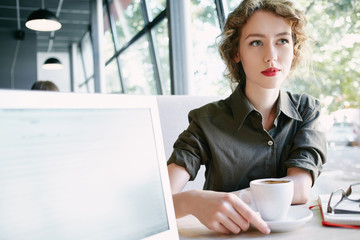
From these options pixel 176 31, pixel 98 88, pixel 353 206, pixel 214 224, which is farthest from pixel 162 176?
pixel 98 88

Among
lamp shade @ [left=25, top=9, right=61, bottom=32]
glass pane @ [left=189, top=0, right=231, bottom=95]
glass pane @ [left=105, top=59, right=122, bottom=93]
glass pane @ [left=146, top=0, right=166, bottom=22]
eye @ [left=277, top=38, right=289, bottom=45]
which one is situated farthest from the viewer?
glass pane @ [left=105, top=59, right=122, bottom=93]

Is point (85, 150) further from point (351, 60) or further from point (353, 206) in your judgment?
point (351, 60)

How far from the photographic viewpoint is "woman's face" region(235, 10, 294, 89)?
1.16 metres

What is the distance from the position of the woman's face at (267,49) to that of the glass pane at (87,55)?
9.32 meters

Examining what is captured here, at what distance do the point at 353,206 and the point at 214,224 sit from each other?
1.12 feet

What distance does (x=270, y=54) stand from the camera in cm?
115

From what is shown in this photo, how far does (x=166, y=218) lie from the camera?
0.57 meters

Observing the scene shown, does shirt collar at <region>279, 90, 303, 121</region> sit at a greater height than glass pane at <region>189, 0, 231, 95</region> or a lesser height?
lesser

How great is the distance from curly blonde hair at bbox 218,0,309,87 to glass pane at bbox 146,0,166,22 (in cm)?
329

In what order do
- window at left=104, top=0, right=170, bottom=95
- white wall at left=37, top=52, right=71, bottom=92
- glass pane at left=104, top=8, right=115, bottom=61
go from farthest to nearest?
white wall at left=37, top=52, right=71, bottom=92 → glass pane at left=104, top=8, right=115, bottom=61 → window at left=104, top=0, right=170, bottom=95

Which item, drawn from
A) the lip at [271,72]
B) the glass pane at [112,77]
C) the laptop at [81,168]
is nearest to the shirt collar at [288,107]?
the lip at [271,72]

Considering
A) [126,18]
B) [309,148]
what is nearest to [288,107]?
[309,148]

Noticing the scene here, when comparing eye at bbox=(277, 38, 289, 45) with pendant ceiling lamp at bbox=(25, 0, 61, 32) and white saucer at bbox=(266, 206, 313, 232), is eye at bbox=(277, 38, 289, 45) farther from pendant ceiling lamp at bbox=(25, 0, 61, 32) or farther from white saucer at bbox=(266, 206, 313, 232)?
pendant ceiling lamp at bbox=(25, 0, 61, 32)

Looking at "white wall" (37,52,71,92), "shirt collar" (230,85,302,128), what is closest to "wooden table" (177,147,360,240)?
"shirt collar" (230,85,302,128)
